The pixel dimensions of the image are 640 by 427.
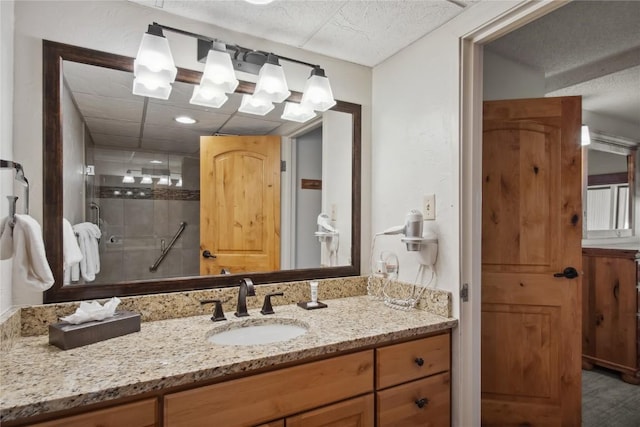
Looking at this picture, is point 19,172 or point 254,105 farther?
point 254,105

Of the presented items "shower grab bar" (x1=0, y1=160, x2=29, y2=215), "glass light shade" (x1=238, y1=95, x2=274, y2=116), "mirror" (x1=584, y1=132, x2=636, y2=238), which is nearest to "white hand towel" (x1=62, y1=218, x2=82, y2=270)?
"shower grab bar" (x1=0, y1=160, x2=29, y2=215)

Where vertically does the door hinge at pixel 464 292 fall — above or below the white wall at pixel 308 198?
below

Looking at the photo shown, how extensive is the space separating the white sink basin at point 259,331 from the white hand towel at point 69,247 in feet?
1.99

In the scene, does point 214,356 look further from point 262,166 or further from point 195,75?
point 195,75

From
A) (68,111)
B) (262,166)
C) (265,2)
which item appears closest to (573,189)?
(262,166)

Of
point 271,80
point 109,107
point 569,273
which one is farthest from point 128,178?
point 569,273

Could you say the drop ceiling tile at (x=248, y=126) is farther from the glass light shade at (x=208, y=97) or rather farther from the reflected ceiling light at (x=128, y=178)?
the reflected ceiling light at (x=128, y=178)

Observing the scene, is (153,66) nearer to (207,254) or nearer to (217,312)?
(207,254)

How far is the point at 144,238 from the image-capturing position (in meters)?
1.46

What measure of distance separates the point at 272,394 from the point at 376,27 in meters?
1.57

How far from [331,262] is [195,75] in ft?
3.75

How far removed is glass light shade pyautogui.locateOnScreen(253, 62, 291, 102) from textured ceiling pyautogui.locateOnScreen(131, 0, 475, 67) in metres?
0.20

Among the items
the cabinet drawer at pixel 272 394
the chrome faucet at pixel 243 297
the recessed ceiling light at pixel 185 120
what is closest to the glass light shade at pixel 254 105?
the recessed ceiling light at pixel 185 120

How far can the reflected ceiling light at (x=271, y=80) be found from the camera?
1538mm
